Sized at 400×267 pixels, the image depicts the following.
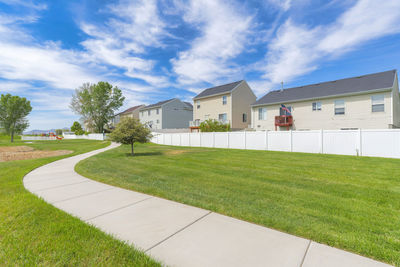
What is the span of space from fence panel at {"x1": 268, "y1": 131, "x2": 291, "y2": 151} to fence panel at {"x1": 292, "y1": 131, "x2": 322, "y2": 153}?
42cm

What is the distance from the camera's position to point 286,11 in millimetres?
10977

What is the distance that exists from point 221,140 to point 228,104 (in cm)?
960

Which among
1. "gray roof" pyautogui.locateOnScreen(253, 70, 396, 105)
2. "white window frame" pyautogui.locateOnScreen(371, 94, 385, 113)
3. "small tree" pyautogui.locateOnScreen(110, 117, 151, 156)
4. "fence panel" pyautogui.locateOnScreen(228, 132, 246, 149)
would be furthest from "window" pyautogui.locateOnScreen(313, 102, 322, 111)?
"small tree" pyautogui.locateOnScreen(110, 117, 151, 156)

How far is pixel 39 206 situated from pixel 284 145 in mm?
14041

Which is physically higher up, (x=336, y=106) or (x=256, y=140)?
(x=336, y=106)

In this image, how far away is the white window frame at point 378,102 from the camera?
609 inches

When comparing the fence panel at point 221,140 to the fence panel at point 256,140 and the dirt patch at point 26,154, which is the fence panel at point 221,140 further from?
the dirt patch at point 26,154

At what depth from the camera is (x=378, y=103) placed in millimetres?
15672

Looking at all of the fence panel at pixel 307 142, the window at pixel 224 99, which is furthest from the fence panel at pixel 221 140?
the window at pixel 224 99

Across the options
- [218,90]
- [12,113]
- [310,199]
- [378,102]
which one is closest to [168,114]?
[218,90]

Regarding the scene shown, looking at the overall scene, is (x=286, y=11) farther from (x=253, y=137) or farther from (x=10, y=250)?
(x=10, y=250)

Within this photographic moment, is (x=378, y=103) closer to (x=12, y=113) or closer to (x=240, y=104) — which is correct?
(x=240, y=104)

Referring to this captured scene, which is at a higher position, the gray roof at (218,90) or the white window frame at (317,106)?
the gray roof at (218,90)

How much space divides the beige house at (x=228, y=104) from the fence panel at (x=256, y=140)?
987 centimetres
